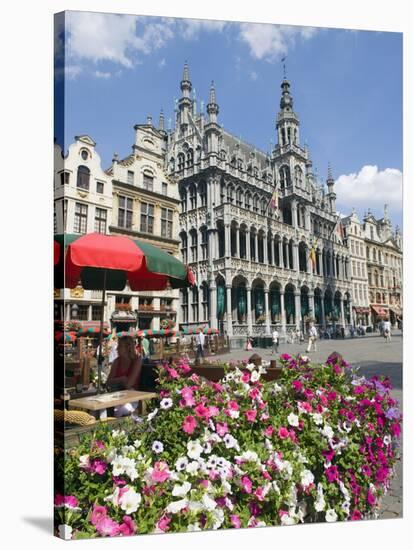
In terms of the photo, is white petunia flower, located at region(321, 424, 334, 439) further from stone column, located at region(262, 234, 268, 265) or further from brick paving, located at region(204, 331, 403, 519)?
stone column, located at region(262, 234, 268, 265)

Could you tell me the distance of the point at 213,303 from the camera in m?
5.77

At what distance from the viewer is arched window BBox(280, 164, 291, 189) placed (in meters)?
6.49

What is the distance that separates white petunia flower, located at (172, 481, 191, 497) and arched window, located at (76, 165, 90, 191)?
9.84 feet

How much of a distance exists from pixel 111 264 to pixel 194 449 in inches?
76.5

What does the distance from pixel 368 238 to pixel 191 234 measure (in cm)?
260

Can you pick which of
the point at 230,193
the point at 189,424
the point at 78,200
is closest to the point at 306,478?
the point at 189,424

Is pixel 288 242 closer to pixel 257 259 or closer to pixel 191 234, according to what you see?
pixel 257 259

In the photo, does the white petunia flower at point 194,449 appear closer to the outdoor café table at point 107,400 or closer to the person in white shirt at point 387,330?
the outdoor café table at point 107,400

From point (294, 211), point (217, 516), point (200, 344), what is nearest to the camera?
point (217, 516)

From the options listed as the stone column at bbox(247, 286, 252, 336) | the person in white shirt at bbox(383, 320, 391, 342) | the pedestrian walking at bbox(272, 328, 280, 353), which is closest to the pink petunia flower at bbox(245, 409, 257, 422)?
the pedestrian walking at bbox(272, 328, 280, 353)

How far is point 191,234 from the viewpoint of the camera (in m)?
5.81

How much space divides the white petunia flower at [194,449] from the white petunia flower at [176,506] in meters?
0.38

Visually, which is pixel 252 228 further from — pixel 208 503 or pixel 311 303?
pixel 208 503

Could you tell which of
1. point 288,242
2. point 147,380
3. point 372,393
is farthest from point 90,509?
point 288,242
